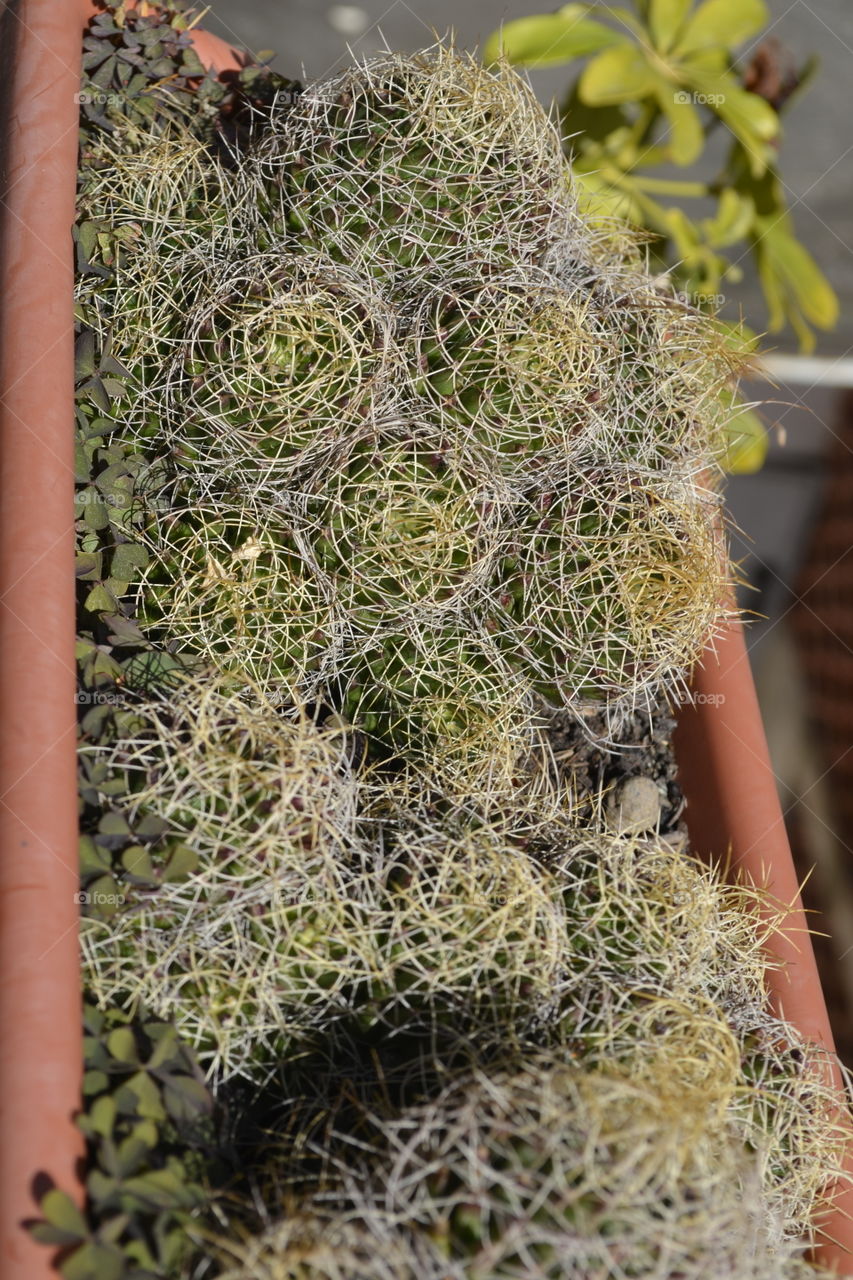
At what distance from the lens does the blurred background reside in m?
1.72

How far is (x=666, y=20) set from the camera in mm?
1591

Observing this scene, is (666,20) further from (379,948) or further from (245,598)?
(379,948)

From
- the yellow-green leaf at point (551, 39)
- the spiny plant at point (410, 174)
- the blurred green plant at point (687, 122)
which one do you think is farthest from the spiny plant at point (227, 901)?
the yellow-green leaf at point (551, 39)

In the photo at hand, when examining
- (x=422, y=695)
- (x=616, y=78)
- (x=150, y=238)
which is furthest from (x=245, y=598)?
(x=616, y=78)

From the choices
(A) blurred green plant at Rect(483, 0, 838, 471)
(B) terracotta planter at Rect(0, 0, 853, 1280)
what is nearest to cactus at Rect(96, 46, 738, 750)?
(B) terracotta planter at Rect(0, 0, 853, 1280)

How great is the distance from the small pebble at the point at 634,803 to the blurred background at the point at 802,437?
1.47ft

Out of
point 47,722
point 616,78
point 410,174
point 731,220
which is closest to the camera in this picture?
point 47,722

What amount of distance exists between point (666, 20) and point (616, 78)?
7.1 inches

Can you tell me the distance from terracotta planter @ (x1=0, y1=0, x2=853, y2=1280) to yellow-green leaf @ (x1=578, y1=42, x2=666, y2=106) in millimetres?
519

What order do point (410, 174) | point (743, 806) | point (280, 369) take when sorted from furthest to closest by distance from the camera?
point (743, 806)
point (410, 174)
point (280, 369)

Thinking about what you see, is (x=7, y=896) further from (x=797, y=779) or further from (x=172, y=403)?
(x=797, y=779)

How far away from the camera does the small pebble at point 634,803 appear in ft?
4.00

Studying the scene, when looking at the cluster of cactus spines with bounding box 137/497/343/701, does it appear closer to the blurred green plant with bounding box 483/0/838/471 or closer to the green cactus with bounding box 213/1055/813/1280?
the green cactus with bounding box 213/1055/813/1280

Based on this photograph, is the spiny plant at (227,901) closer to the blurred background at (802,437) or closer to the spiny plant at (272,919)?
the spiny plant at (272,919)
